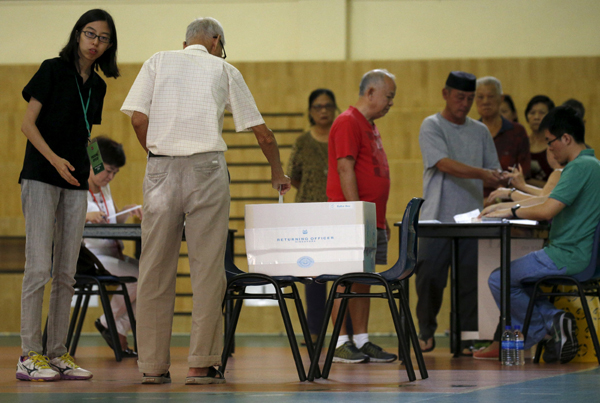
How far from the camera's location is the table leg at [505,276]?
148 inches

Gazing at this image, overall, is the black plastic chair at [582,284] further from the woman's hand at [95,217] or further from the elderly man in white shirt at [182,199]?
the woman's hand at [95,217]

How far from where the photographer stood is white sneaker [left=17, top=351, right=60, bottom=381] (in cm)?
293

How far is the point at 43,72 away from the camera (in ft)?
9.99

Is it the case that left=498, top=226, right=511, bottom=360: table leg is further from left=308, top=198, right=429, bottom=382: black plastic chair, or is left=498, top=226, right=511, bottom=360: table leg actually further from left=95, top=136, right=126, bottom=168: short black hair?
left=95, top=136, right=126, bottom=168: short black hair

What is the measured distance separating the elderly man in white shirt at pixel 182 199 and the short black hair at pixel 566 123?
183cm

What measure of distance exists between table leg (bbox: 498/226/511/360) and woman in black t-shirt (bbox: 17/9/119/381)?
199cm

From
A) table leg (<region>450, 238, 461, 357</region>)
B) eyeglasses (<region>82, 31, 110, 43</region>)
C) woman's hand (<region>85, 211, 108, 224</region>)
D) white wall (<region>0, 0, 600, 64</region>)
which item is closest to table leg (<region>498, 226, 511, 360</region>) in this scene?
table leg (<region>450, 238, 461, 357</region>)

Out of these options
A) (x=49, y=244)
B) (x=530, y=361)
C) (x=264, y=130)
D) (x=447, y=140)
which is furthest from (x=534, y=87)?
(x=49, y=244)

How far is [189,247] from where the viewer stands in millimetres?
2754

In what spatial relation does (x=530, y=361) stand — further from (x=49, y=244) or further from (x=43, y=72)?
(x=43, y=72)

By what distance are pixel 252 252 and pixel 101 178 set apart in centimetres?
174

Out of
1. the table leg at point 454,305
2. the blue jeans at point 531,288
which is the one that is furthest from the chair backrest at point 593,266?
the table leg at point 454,305

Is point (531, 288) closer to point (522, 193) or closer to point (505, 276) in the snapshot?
point (505, 276)

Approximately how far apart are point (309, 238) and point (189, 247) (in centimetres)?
48
